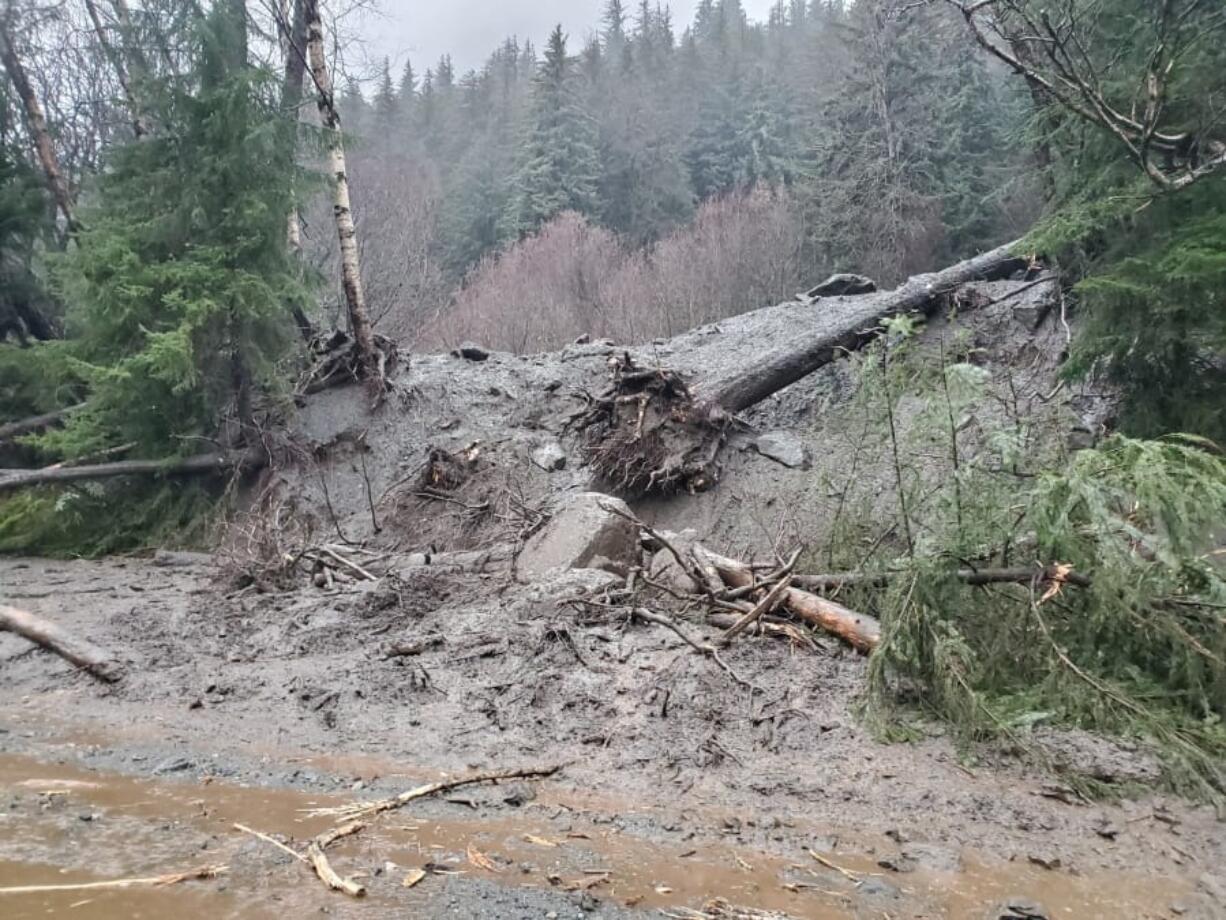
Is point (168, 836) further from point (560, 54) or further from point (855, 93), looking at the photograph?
point (560, 54)

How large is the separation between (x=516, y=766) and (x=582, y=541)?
286 centimetres

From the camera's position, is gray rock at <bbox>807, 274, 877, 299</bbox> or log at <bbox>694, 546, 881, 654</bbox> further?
gray rock at <bbox>807, 274, 877, 299</bbox>

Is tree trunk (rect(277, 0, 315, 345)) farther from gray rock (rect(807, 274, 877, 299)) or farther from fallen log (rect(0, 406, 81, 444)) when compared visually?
gray rock (rect(807, 274, 877, 299))

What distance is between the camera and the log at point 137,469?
35.8ft

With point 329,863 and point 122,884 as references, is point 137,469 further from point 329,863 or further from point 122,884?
point 329,863

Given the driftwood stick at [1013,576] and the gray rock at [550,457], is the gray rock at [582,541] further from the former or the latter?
the gray rock at [550,457]

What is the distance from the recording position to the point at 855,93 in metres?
28.3

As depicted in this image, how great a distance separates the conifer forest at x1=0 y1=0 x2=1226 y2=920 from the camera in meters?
3.56

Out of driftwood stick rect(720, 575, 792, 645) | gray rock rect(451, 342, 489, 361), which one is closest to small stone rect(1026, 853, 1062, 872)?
driftwood stick rect(720, 575, 792, 645)

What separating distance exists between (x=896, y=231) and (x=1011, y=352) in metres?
15.5

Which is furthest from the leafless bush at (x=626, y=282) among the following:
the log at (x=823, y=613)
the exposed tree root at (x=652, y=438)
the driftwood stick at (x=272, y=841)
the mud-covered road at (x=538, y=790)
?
the driftwood stick at (x=272, y=841)

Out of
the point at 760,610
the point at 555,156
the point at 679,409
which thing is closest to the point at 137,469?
the point at 679,409

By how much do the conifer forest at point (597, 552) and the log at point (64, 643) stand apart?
1.6 inches

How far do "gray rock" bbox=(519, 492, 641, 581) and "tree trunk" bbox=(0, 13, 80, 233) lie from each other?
33.5 ft
